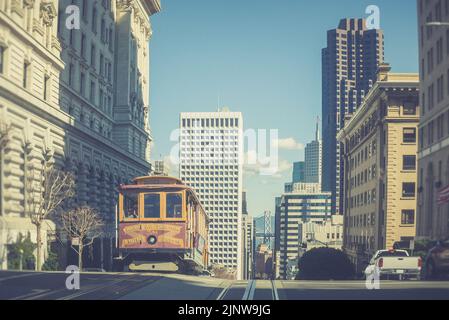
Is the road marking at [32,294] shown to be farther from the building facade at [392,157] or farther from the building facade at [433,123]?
the building facade at [392,157]

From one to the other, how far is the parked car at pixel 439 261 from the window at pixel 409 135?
47242 millimetres

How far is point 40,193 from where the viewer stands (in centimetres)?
3862

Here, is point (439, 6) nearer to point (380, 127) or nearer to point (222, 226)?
point (380, 127)

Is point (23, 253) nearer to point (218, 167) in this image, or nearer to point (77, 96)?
point (77, 96)

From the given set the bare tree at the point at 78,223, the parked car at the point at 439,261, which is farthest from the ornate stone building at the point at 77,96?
the parked car at the point at 439,261

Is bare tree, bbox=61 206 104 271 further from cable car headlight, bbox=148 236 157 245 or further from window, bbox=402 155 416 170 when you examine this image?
window, bbox=402 155 416 170

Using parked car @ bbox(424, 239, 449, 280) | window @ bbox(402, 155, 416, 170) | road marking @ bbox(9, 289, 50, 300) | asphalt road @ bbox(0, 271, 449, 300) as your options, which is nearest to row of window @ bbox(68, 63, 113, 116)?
window @ bbox(402, 155, 416, 170)

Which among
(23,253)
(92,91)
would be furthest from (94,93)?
(23,253)

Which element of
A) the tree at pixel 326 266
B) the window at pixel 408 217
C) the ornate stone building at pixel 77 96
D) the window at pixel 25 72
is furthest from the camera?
the window at pixel 408 217

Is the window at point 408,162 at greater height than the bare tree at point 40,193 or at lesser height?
greater

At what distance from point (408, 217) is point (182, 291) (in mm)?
59032

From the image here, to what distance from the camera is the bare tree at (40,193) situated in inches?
1428
